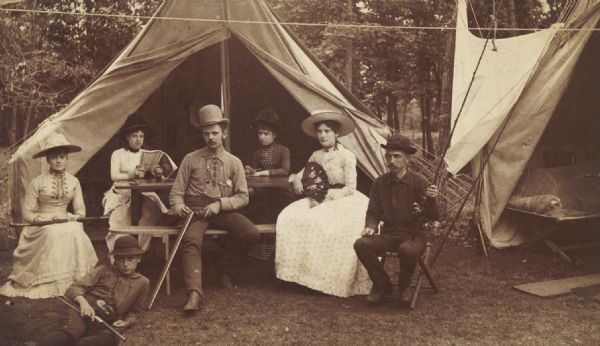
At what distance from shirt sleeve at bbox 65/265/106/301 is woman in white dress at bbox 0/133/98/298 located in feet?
3.81

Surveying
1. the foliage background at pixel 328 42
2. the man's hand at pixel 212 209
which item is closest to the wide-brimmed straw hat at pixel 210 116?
the man's hand at pixel 212 209

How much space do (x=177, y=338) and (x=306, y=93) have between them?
2902 mm

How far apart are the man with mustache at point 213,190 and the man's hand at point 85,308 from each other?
1.34 m

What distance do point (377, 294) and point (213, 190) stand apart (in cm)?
164

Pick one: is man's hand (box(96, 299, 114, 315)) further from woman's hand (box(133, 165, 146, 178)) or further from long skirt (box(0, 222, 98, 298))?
woman's hand (box(133, 165, 146, 178))

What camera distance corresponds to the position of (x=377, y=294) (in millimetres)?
4473

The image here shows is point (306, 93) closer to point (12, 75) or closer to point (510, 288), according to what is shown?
point (510, 288)

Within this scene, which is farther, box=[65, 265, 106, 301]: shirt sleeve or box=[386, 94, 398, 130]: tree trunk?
box=[386, 94, 398, 130]: tree trunk

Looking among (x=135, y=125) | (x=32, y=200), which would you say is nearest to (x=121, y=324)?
(x=32, y=200)

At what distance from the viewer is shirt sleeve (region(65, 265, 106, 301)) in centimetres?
341

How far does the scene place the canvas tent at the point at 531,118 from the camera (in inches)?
228

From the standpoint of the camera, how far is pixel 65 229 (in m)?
4.61

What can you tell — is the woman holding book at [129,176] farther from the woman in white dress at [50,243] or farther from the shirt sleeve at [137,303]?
the shirt sleeve at [137,303]

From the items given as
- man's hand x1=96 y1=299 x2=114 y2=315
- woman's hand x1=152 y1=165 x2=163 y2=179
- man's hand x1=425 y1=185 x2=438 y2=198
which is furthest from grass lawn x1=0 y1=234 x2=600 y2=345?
woman's hand x1=152 y1=165 x2=163 y2=179
